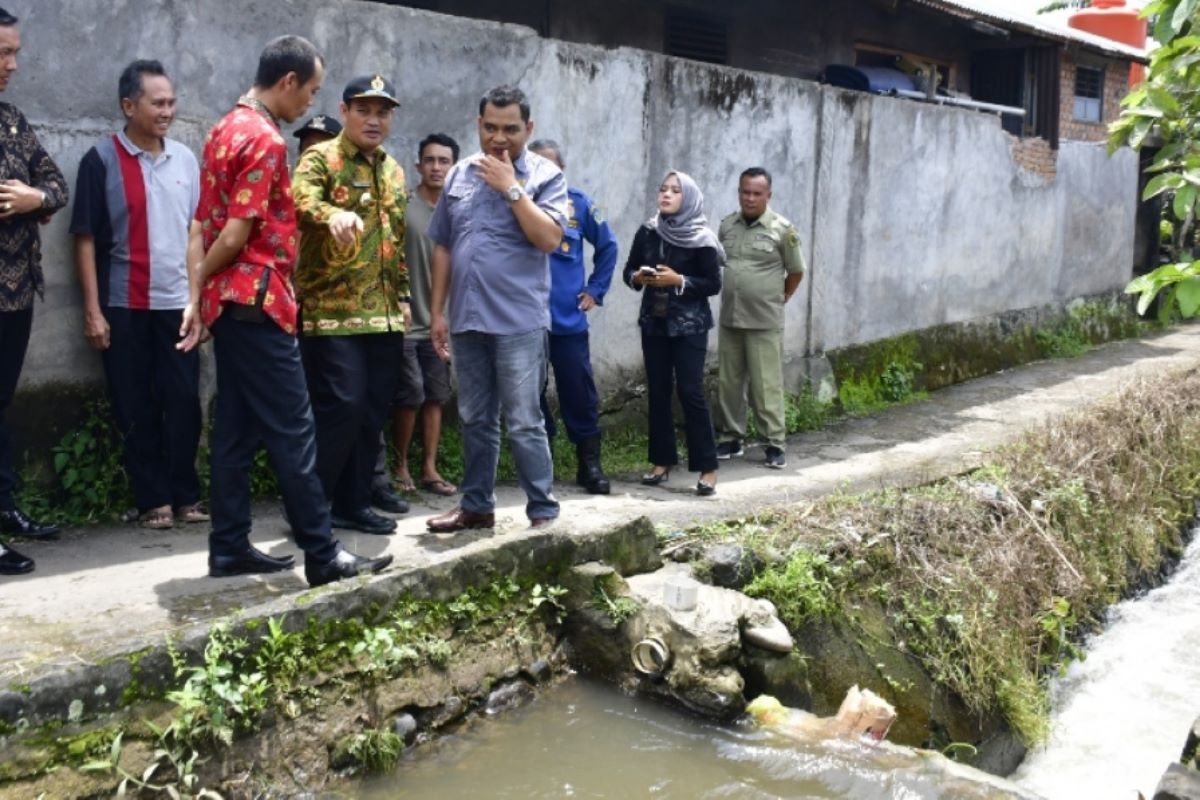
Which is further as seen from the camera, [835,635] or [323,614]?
[835,635]

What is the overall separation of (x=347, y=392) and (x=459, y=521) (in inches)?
31.5

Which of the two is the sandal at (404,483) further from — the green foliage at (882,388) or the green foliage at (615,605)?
the green foliage at (882,388)

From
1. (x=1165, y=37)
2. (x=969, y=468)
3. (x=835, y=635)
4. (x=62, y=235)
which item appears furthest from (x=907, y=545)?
(x=62, y=235)

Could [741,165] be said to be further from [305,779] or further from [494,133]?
[305,779]

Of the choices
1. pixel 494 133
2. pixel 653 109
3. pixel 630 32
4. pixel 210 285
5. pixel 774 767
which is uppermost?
pixel 630 32

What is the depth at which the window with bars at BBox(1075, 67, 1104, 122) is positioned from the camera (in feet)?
49.7

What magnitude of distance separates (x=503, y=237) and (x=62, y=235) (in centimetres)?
189

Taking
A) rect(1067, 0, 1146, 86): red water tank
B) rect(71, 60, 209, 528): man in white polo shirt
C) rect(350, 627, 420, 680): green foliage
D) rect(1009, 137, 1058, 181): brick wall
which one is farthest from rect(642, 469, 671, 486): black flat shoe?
rect(1067, 0, 1146, 86): red water tank

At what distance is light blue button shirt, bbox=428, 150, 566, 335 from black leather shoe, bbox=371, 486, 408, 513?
41.9 inches

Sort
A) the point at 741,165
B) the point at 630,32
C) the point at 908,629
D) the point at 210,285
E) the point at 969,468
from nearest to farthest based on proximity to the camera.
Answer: the point at 210,285 < the point at 908,629 < the point at 969,468 < the point at 741,165 < the point at 630,32

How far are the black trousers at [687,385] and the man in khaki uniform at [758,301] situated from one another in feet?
2.68

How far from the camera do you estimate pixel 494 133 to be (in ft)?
15.2

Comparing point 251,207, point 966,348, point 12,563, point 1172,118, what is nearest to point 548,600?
point 251,207

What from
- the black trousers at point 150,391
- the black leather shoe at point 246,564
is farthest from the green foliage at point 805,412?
the black leather shoe at point 246,564
